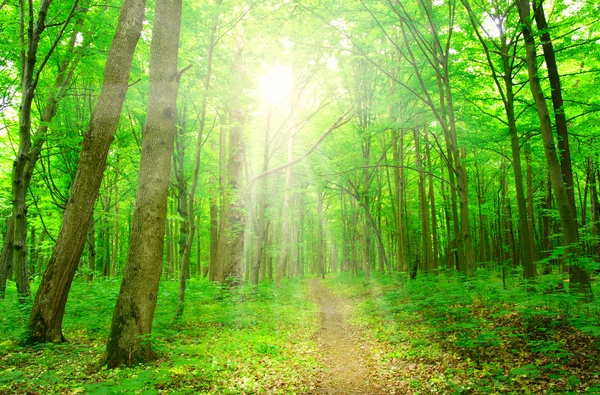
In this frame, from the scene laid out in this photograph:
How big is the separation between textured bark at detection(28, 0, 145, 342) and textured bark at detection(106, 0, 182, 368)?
36.1 inches

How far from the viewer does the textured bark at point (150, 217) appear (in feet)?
15.3

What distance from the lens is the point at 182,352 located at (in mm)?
5145

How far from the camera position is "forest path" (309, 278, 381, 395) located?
15.9ft

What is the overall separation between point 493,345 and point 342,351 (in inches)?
114

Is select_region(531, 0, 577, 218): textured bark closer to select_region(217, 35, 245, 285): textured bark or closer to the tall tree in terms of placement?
select_region(217, 35, 245, 285): textured bark

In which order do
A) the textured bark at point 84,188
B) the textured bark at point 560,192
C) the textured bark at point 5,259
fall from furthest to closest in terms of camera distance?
1. the textured bark at point 5,259
2. the textured bark at point 560,192
3. the textured bark at point 84,188

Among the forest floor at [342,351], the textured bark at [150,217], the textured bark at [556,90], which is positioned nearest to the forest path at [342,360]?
the forest floor at [342,351]

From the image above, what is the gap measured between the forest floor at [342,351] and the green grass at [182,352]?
0.03 metres

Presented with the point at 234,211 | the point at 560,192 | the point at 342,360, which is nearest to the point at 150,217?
the point at 342,360

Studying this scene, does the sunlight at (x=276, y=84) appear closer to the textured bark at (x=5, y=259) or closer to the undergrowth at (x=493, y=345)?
the textured bark at (x=5, y=259)

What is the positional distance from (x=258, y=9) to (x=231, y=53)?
239cm

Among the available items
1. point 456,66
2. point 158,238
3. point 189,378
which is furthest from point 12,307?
point 456,66

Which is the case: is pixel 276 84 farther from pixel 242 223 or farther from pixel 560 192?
pixel 560 192

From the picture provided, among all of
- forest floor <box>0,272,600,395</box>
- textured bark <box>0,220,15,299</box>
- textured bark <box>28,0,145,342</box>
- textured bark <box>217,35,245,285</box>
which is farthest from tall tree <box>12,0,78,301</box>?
textured bark <box>217,35,245,285</box>
